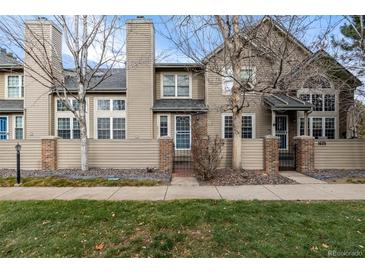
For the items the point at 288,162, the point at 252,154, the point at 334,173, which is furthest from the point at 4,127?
the point at 334,173

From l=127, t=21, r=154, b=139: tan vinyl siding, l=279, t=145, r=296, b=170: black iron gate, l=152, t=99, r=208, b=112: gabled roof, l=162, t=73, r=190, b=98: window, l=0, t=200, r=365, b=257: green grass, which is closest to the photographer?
l=0, t=200, r=365, b=257: green grass

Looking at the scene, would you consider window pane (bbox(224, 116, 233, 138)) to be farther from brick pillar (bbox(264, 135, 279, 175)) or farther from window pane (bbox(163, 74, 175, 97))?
brick pillar (bbox(264, 135, 279, 175))

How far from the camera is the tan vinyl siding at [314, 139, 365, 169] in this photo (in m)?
10.9

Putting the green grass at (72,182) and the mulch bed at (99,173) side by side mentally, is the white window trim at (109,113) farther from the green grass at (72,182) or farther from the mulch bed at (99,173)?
the green grass at (72,182)

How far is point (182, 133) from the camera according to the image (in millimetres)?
15758

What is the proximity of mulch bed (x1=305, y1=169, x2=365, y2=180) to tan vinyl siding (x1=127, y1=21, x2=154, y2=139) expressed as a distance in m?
9.43

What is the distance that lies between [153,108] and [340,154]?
10262mm

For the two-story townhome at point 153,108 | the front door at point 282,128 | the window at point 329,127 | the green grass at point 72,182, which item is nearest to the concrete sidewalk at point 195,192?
the green grass at point 72,182

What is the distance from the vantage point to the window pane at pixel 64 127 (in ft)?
53.6

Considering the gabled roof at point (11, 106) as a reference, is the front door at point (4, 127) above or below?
below

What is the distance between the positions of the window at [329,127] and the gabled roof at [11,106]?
20.2 meters

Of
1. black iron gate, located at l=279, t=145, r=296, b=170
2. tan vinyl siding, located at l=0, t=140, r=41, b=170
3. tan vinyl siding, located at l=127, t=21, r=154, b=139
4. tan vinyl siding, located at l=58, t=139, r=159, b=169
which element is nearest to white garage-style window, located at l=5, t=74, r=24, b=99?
tan vinyl siding, located at l=0, t=140, r=41, b=170

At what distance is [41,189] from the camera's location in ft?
24.9

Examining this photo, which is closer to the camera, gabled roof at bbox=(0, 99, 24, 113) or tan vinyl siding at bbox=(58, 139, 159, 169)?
tan vinyl siding at bbox=(58, 139, 159, 169)
